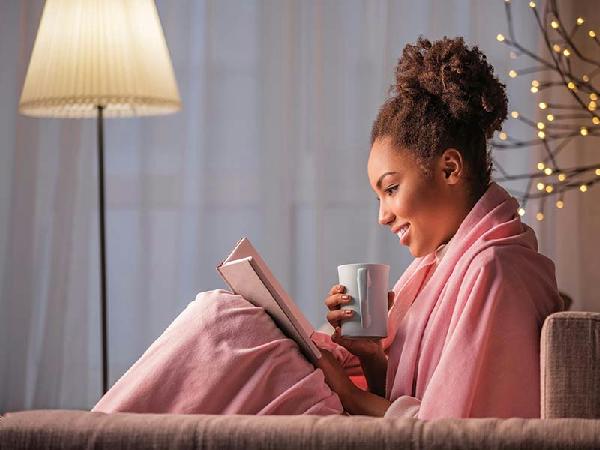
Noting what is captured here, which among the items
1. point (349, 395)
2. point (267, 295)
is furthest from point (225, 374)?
point (349, 395)

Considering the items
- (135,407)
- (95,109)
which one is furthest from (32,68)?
(135,407)

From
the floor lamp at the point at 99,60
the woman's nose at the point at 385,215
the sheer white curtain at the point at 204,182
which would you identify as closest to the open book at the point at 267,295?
the woman's nose at the point at 385,215

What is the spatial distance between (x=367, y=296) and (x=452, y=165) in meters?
0.24

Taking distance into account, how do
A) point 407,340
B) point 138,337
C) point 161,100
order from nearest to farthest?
1. point 407,340
2. point 161,100
3. point 138,337

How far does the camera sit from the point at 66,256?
13.2ft

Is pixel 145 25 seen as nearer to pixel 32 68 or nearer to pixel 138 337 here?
pixel 32 68

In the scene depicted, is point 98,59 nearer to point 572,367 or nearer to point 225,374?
point 225,374

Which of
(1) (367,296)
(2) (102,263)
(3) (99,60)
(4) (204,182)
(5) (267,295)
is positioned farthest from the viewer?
(4) (204,182)

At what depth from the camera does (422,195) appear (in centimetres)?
159

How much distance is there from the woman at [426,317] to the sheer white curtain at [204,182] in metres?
2.24

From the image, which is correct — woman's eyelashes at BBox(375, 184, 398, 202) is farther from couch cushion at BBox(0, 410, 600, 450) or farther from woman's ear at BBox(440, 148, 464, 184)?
couch cushion at BBox(0, 410, 600, 450)

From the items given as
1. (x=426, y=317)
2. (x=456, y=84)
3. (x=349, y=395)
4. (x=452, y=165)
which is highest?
(x=456, y=84)

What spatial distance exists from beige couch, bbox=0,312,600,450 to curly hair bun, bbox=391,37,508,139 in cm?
69

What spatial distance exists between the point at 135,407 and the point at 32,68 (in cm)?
152
